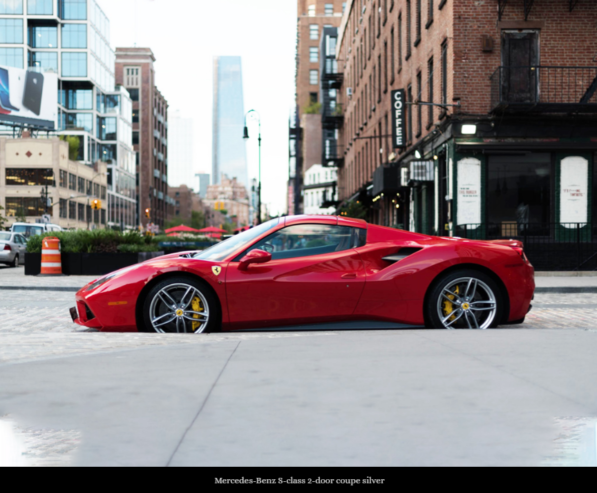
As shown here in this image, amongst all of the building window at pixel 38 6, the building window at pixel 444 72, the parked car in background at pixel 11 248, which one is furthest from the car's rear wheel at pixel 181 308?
the building window at pixel 38 6

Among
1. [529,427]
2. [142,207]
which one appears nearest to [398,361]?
[529,427]

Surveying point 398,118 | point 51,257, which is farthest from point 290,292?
point 398,118

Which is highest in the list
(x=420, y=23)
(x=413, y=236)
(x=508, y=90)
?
(x=420, y=23)

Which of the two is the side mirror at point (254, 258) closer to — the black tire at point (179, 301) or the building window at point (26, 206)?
the black tire at point (179, 301)

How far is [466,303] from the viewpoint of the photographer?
23.9 feet

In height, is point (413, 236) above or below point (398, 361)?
above

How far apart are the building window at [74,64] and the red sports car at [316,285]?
328ft

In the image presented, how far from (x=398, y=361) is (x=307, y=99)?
4112 inches

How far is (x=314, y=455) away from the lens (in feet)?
10.3

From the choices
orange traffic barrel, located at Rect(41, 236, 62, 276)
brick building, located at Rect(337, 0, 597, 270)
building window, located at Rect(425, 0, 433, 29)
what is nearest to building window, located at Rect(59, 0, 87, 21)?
building window, located at Rect(425, 0, 433, 29)

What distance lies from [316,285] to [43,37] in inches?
3995

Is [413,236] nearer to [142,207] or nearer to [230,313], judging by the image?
[230,313]

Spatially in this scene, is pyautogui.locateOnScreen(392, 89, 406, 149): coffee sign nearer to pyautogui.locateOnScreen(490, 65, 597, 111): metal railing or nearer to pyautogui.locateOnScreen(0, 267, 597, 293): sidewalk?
pyautogui.locateOnScreen(490, 65, 597, 111): metal railing

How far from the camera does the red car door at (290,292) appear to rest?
23.1 ft
